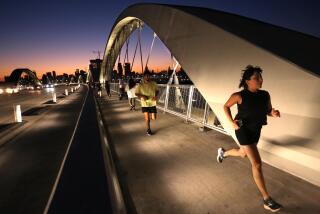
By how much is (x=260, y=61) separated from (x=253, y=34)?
3.95 ft

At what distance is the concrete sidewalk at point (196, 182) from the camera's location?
12.4ft

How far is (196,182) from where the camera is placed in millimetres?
4672

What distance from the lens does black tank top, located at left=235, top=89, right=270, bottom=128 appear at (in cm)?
372

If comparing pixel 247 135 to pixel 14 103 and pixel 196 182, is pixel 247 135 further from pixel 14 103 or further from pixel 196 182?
pixel 14 103

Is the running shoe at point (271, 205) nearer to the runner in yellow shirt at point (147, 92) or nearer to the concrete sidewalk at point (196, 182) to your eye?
the concrete sidewalk at point (196, 182)

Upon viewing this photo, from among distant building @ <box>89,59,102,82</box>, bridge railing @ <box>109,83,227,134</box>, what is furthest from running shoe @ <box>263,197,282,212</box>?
distant building @ <box>89,59,102,82</box>

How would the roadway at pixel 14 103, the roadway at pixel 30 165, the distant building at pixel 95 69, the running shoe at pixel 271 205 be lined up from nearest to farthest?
1. the running shoe at pixel 271 205
2. the roadway at pixel 30 165
3. the roadway at pixel 14 103
4. the distant building at pixel 95 69

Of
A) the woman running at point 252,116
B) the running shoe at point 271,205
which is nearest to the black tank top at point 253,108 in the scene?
the woman running at point 252,116

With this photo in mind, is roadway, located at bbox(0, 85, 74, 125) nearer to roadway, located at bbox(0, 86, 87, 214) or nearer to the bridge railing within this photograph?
roadway, located at bbox(0, 86, 87, 214)

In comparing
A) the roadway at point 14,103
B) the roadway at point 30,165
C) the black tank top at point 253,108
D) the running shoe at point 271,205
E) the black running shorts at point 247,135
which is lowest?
the roadway at point 14,103

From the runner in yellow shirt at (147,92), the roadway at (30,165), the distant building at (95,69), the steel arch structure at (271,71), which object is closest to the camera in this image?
the roadway at (30,165)

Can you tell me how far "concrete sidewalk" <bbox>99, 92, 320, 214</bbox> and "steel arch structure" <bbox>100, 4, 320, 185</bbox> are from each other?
46 centimetres

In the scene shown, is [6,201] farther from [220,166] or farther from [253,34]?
[253,34]

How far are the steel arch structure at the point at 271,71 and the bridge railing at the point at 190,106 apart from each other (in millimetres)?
1400
